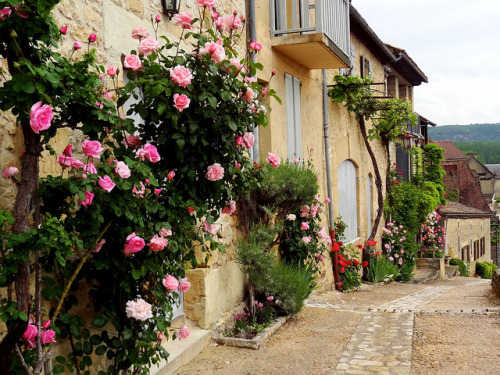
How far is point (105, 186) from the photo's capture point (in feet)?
9.06

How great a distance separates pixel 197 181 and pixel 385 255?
1045 cm

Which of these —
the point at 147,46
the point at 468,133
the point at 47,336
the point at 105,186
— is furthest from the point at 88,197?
the point at 468,133

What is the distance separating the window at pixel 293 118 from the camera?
766 cm

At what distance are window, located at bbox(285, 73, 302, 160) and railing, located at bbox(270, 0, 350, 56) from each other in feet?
2.31

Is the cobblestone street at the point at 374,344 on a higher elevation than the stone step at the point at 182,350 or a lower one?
lower

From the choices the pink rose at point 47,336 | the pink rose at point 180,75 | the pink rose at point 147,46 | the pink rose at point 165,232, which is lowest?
the pink rose at point 47,336

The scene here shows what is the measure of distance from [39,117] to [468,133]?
180556 mm

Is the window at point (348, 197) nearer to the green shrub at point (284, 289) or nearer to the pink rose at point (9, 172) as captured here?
the green shrub at point (284, 289)

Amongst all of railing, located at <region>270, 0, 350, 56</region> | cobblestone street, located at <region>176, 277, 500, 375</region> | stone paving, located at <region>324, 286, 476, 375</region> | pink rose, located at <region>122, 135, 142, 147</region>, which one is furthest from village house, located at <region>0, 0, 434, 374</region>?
stone paving, located at <region>324, 286, 476, 375</region>

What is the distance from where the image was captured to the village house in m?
3.68

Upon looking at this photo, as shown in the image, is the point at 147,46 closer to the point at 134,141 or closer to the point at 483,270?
the point at 134,141

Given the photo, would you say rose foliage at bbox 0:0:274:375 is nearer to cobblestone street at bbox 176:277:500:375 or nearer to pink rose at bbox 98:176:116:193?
pink rose at bbox 98:176:116:193

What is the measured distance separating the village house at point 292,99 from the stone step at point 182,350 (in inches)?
3.4

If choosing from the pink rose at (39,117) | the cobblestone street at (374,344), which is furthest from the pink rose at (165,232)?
the cobblestone street at (374,344)
